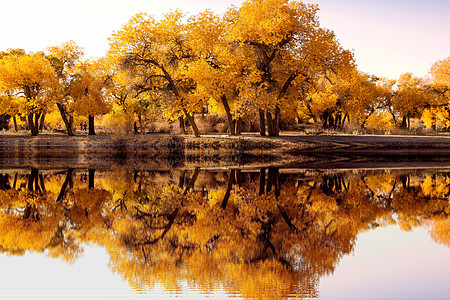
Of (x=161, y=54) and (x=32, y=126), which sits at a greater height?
(x=161, y=54)

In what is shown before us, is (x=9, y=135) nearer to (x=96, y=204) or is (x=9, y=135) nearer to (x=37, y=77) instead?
(x=37, y=77)

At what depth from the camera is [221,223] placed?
34.1ft

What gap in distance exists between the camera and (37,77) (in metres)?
43.9

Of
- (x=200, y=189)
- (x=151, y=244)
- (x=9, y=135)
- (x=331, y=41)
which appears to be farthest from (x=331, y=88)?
(x=151, y=244)

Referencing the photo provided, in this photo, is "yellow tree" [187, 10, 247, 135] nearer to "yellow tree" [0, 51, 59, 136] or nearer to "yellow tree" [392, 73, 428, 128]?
"yellow tree" [0, 51, 59, 136]

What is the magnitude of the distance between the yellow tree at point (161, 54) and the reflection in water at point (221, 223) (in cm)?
2112

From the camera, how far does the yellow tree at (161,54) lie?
126 feet

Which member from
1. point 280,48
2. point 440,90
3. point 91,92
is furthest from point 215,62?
point 440,90

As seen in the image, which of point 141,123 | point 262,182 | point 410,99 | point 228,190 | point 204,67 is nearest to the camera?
point 228,190

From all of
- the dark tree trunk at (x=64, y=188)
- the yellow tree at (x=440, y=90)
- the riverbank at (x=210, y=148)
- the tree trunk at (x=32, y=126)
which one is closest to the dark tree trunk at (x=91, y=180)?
the dark tree trunk at (x=64, y=188)

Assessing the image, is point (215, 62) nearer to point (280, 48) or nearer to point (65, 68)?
point (280, 48)

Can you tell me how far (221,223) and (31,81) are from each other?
132ft

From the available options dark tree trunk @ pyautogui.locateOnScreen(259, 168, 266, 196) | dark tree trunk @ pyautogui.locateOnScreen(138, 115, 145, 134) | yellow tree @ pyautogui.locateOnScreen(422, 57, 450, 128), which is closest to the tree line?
dark tree trunk @ pyautogui.locateOnScreen(138, 115, 145, 134)

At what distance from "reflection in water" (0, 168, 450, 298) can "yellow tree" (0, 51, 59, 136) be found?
2806 cm
